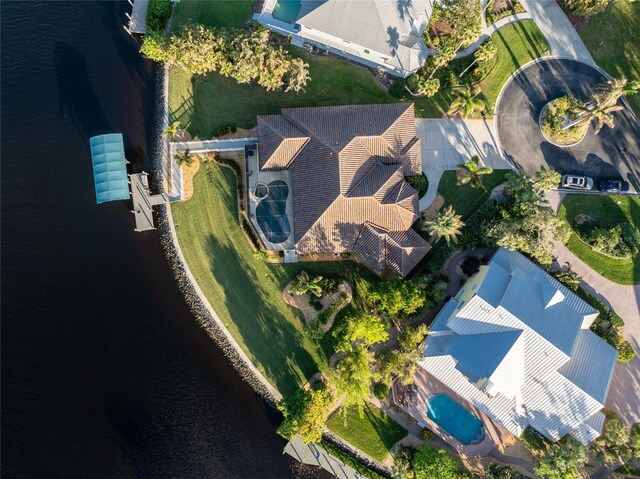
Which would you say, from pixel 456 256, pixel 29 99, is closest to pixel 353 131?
pixel 456 256

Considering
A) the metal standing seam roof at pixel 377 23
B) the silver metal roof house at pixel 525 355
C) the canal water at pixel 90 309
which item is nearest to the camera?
the silver metal roof house at pixel 525 355

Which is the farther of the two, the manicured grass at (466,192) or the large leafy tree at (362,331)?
the manicured grass at (466,192)

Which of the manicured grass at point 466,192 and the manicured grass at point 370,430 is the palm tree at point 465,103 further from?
the manicured grass at point 370,430

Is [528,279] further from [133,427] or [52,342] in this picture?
[52,342]

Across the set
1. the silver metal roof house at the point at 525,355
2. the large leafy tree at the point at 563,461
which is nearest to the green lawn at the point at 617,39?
the silver metal roof house at the point at 525,355

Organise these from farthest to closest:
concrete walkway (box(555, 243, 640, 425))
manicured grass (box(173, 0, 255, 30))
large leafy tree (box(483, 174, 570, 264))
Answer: manicured grass (box(173, 0, 255, 30)), concrete walkway (box(555, 243, 640, 425)), large leafy tree (box(483, 174, 570, 264))

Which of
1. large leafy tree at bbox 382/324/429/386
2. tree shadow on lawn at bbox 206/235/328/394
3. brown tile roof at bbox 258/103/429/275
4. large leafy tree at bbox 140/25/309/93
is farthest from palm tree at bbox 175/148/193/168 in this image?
large leafy tree at bbox 382/324/429/386

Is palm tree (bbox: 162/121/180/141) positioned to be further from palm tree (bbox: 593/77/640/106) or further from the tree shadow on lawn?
palm tree (bbox: 593/77/640/106)
